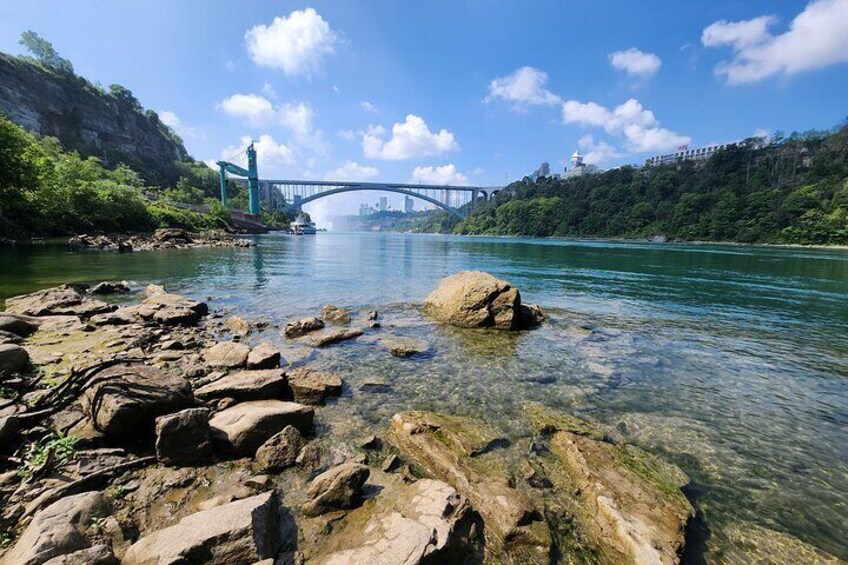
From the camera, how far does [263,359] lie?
6758mm

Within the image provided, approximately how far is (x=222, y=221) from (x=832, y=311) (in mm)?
84681

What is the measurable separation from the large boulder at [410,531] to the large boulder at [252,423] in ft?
5.52

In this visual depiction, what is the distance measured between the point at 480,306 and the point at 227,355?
714cm

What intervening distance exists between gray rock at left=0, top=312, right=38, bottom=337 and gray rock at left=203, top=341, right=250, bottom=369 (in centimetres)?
448

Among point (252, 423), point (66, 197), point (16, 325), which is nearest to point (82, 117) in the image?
point (66, 197)

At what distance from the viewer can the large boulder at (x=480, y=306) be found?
436 inches

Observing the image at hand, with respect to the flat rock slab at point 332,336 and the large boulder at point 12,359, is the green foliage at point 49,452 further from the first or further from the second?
the flat rock slab at point 332,336

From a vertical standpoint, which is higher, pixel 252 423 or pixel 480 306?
pixel 480 306

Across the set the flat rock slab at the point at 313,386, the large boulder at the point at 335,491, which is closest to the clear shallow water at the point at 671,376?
the flat rock slab at the point at 313,386

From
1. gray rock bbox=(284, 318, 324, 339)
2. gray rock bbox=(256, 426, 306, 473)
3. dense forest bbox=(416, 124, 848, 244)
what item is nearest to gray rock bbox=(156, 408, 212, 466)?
gray rock bbox=(256, 426, 306, 473)

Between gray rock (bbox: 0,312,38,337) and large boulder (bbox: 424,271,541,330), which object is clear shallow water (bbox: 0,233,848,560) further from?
gray rock (bbox: 0,312,38,337)

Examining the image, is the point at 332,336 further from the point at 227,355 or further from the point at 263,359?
the point at 227,355

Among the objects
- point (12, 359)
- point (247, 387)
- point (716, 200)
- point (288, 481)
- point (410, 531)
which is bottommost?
point (288, 481)

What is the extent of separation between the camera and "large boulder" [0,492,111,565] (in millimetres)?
2469
